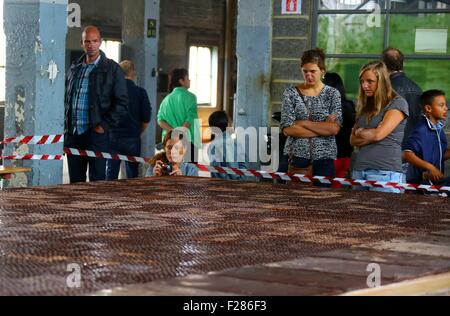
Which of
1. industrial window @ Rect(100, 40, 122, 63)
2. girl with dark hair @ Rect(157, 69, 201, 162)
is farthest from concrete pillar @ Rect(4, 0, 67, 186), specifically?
industrial window @ Rect(100, 40, 122, 63)

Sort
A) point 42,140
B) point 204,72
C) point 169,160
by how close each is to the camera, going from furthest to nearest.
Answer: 1. point 204,72
2. point 42,140
3. point 169,160

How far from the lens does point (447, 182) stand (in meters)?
8.95

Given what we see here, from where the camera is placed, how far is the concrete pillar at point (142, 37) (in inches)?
570

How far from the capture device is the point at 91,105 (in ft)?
31.9

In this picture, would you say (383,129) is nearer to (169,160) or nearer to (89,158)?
(169,160)

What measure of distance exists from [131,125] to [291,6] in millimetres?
2298

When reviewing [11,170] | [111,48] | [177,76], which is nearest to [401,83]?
[11,170]

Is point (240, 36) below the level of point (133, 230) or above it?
above

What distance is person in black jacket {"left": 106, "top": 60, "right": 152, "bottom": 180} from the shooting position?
11445 millimetres

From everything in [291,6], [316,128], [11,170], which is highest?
[291,6]

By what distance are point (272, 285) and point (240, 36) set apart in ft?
29.5

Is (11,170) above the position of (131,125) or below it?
below
